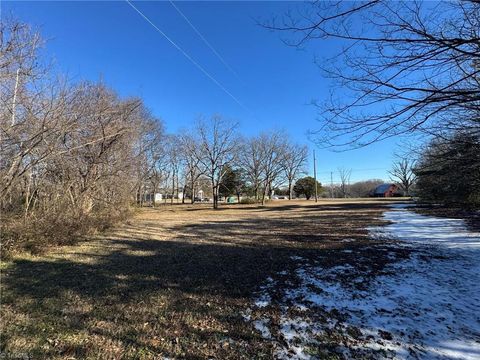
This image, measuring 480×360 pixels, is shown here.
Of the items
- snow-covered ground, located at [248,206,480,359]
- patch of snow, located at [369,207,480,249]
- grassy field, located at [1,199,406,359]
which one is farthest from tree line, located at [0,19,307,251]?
patch of snow, located at [369,207,480,249]

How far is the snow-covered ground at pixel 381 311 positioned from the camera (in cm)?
333

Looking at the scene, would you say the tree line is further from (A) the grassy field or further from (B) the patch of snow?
(B) the patch of snow

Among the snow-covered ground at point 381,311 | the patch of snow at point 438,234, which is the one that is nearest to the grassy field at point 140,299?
the snow-covered ground at point 381,311

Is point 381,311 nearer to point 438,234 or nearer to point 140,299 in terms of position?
point 140,299

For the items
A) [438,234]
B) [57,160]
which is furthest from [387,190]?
[57,160]

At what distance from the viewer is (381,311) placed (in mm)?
4211

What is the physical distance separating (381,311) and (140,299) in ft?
11.6

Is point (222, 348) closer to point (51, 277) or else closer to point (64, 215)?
point (51, 277)

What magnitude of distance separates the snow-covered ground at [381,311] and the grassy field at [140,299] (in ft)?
1.51

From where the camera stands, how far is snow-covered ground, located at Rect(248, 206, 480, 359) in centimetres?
333

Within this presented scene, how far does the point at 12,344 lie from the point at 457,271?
24.2 ft

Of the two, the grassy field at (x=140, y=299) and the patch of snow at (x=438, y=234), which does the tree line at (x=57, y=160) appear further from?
the patch of snow at (x=438, y=234)

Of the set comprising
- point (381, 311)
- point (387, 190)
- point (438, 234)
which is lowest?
point (381, 311)

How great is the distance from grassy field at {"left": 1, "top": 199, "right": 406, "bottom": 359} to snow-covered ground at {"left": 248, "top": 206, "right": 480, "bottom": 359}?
0.46 metres
